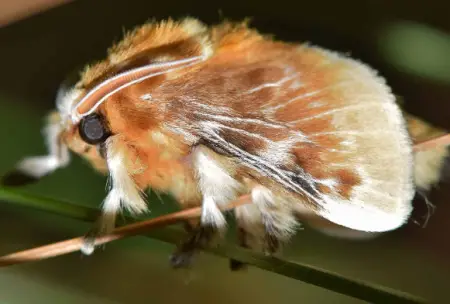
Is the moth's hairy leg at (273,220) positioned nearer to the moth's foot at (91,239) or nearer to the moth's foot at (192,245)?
the moth's foot at (192,245)

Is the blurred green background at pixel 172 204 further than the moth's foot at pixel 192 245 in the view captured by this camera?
Yes

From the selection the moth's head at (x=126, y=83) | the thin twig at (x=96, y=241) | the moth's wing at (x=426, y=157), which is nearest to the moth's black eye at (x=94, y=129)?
the moth's head at (x=126, y=83)

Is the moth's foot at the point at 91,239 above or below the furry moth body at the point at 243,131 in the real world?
below

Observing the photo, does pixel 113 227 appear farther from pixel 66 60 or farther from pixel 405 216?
pixel 66 60

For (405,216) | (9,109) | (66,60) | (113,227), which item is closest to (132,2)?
(66,60)

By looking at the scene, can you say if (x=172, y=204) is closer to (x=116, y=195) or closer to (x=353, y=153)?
(x=116, y=195)

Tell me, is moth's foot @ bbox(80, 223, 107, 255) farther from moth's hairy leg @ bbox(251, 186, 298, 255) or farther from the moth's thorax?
moth's hairy leg @ bbox(251, 186, 298, 255)

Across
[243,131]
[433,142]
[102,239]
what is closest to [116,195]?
[102,239]
